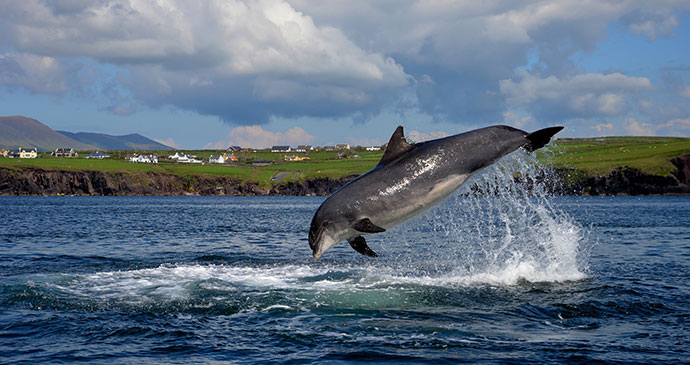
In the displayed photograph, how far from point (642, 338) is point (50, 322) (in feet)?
51.3

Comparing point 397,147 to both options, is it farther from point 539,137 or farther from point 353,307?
point 353,307

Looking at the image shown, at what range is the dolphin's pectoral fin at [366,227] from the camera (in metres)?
14.7

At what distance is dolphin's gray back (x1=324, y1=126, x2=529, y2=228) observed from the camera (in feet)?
50.7

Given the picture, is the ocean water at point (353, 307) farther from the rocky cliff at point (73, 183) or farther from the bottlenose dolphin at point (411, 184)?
the rocky cliff at point (73, 183)

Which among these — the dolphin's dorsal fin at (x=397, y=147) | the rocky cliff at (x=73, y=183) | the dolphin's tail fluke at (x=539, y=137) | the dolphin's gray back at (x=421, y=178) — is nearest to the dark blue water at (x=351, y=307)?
the dolphin's gray back at (x=421, y=178)

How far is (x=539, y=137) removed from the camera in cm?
1560

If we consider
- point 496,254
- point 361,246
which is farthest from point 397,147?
point 496,254

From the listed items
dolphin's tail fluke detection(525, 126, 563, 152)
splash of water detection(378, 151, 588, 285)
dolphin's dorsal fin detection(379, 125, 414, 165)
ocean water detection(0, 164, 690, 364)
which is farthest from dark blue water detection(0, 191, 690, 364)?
dolphin's tail fluke detection(525, 126, 563, 152)

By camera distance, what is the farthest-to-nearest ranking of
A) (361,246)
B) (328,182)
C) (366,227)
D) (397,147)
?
1. (328,182)
2. (397,147)
3. (361,246)
4. (366,227)

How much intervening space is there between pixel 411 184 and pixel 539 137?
144 inches

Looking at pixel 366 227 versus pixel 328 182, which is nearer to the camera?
pixel 366 227

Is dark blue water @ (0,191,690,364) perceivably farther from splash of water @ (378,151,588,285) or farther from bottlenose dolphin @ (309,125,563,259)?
bottlenose dolphin @ (309,125,563,259)

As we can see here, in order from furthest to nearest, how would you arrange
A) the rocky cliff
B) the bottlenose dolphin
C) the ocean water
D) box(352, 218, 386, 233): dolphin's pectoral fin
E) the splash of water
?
the rocky cliff
the splash of water
the bottlenose dolphin
box(352, 218, 386, 233): dolphin's pectoral fin
the ocean water

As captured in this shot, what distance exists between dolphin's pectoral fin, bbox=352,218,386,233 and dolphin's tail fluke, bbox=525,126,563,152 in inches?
187
